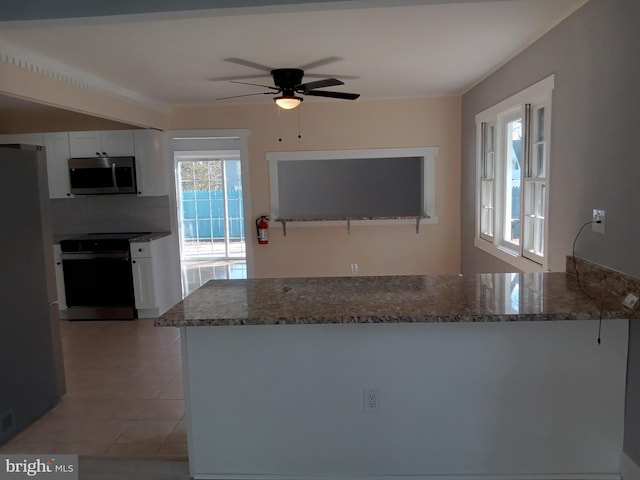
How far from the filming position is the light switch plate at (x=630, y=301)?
193cm

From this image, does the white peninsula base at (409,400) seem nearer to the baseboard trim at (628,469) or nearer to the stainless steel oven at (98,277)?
the baseboard trim at (628,469)

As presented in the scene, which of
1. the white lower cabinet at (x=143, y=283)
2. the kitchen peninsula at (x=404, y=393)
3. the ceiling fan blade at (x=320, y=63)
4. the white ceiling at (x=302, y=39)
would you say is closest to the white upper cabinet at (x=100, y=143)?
the white ceiling at (x=302, y=39)

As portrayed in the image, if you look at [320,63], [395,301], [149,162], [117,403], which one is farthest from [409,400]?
[149,162]

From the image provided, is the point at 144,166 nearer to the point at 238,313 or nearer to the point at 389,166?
the point at 389,166

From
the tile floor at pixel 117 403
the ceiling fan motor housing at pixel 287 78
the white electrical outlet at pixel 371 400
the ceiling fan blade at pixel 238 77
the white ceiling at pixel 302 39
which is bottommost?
the tile floor at pixel 117 403

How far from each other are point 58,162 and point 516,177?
4.64 metres

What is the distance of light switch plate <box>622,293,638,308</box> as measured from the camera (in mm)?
1930

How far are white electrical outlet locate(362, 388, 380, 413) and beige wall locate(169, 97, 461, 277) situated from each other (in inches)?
132

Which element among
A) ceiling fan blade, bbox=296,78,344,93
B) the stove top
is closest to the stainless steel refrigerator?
the stove top

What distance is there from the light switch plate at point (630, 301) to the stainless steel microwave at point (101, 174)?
460 centimetres

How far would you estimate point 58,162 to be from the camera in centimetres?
501

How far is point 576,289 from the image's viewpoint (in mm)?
2256

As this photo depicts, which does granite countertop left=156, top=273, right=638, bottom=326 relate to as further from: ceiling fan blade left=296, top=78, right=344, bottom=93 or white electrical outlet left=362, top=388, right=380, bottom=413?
ceiling fan blade left=296, top=78, right=344, bottom=93

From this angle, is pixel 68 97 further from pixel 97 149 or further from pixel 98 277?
pixel 98 277
